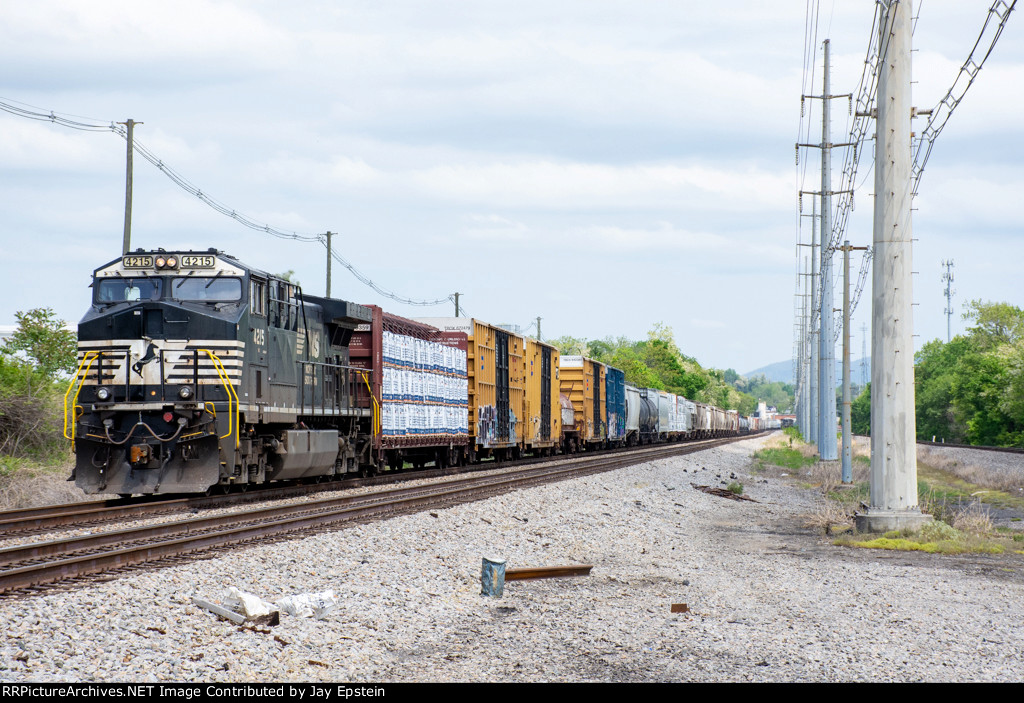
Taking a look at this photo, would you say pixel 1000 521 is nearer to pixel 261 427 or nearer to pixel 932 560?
pixel 932 560

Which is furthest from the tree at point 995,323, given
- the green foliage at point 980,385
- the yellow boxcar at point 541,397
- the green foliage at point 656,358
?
the yellow boxcar at point 541,397

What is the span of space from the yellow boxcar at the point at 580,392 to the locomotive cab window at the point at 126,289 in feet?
81.5

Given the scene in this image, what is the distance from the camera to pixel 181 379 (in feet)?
49.2

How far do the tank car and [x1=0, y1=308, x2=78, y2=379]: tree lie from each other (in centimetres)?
1057

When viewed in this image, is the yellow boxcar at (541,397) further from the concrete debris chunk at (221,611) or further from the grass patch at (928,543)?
the concrete debris chunk at (221,611)

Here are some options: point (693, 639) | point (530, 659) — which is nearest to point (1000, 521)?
point (693, 639)

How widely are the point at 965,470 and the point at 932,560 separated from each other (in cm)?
2819

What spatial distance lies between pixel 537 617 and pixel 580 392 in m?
32.4

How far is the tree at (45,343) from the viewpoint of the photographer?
25062 mm

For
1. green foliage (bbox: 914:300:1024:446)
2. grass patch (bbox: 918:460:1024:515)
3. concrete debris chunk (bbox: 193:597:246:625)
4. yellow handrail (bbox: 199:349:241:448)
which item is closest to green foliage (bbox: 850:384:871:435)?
green foliage (bbox: 914:300:1024:446)

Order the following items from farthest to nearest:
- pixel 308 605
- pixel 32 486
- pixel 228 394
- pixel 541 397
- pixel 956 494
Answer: pixel 541 397 → pixel 956 494 → pixel 32 486 → pixel 228 394 → pixel 308 605

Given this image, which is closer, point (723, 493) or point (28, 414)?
point (28, 414)

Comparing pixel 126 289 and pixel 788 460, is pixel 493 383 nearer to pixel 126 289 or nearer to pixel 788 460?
pixel 126 289

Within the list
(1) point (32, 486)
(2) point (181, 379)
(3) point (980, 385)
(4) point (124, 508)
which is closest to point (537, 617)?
(4) point (124, 508)
